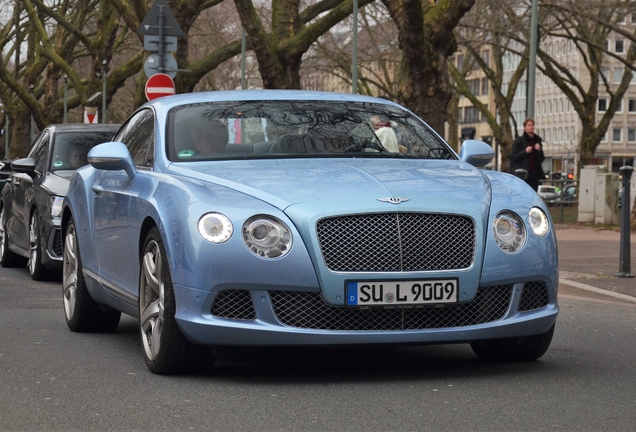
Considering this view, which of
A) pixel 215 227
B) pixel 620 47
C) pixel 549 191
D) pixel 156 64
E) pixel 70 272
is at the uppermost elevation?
pixel 620 47

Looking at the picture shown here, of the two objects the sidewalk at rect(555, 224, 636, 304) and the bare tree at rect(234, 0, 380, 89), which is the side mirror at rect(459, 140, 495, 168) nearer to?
the sidewalk at rect(555, 224, 636, 304)

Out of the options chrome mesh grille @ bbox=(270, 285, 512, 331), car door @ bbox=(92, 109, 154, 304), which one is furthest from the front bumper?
car door @ bbox=(92, 109, 154, 304)

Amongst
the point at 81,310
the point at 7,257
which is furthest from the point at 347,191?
the point at 7,257

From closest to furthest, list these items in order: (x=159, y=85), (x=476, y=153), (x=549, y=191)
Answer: (x=476, y=153), (x=159, y=85), (x=549, y=191)

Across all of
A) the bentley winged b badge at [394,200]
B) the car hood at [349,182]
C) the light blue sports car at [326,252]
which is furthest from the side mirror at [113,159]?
the bentley winged b badge at [394,200]

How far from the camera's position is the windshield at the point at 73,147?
14.0 m

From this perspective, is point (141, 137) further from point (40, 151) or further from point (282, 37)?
point (282, 37)

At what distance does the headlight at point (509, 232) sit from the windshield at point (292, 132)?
3.76 feet

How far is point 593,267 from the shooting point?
49.2ft

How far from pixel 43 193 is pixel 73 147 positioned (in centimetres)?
91

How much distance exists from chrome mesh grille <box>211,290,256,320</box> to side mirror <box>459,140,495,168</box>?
6.72 feet

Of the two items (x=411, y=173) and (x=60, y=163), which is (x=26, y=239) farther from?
(x=411, y=173)

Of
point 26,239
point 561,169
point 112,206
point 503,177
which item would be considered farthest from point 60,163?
point 561,169

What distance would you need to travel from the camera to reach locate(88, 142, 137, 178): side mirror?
778cm
